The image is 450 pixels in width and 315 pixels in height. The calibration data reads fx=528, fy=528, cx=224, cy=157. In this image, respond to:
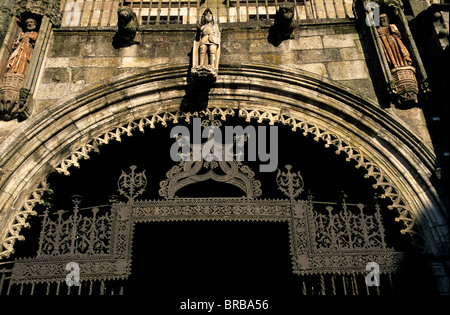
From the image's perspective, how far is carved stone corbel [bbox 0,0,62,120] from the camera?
23.0ft

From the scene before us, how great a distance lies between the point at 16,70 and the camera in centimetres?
723

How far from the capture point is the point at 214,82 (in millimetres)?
7387

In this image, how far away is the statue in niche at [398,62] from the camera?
273 inches

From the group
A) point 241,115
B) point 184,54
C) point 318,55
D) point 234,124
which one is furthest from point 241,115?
point 318,55

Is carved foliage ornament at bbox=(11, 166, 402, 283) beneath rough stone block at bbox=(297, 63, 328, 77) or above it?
beneath

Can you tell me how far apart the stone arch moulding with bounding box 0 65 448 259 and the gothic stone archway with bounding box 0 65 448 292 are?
12mm

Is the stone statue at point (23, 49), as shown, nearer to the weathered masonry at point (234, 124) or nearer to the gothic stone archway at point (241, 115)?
the weathered masonry at point (234, 124)

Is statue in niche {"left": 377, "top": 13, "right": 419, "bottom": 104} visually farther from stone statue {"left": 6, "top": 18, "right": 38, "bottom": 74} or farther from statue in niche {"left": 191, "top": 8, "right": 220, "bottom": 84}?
stone statue {"left": 6, "top": 18, "right": 38, "bottom": 74}

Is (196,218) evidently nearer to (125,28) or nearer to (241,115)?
(241,115)

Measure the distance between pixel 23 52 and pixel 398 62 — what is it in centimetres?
522

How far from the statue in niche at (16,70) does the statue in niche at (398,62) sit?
5032 mm

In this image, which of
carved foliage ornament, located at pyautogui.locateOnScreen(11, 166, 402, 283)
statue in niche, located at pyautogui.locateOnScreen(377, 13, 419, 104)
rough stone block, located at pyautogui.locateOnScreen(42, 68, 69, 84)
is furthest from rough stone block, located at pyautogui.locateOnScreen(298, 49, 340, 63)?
rough stone block, located at pyautogui.locateOnScreen(42, 68, 69, 84)

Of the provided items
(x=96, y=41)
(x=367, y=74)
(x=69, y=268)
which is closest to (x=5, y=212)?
A: (x=69, y=268)

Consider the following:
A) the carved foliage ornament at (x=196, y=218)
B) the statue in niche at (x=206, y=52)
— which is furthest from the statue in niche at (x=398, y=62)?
the statue in niche at (x=206, y=52)
